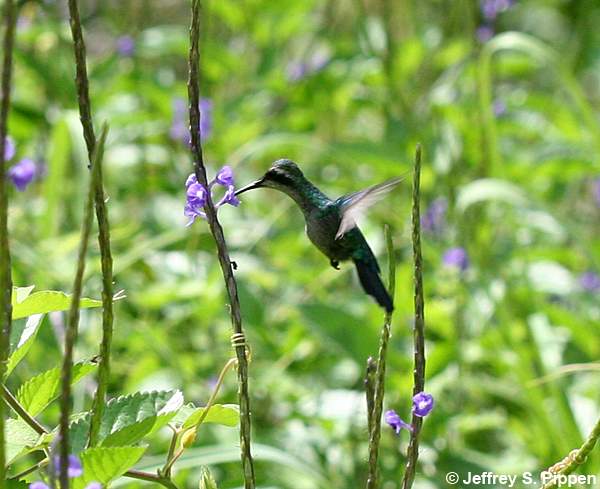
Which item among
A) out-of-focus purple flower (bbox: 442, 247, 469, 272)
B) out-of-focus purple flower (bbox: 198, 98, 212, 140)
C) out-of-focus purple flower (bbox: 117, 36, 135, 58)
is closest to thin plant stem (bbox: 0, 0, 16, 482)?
out-of-focus purple flower (bbox: 442, 247, 469, 272)

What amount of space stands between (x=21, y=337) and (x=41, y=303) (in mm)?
70

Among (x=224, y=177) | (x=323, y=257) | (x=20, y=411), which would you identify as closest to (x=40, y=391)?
(x=20, y=411)

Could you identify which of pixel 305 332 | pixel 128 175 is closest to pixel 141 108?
pixel 128 175

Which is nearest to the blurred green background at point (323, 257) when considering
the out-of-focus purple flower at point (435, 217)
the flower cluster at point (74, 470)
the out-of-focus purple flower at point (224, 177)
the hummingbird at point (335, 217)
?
the out-of-focus purple flower at point (435, 217)

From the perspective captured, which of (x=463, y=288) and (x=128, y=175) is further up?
(x=128, y=175)

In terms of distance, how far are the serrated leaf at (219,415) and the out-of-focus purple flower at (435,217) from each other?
2.24 meters

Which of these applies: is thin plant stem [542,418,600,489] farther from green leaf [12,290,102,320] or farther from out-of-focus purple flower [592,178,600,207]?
out-of-focus purple flower [592,178,600,207]

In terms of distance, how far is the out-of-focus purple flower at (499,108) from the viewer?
10.7 ft

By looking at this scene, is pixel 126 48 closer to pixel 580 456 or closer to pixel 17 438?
pixel 17 438

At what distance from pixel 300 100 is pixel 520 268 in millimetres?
951

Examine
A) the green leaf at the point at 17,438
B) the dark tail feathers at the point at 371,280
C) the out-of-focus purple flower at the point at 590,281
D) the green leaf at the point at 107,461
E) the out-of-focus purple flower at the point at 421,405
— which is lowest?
the green leaf at the point at 107,461

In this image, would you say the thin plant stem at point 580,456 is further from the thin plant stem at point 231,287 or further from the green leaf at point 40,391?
the green leaf at point 40,391

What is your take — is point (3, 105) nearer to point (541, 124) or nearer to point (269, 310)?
point (269, 310)

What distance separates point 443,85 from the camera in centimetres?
310
